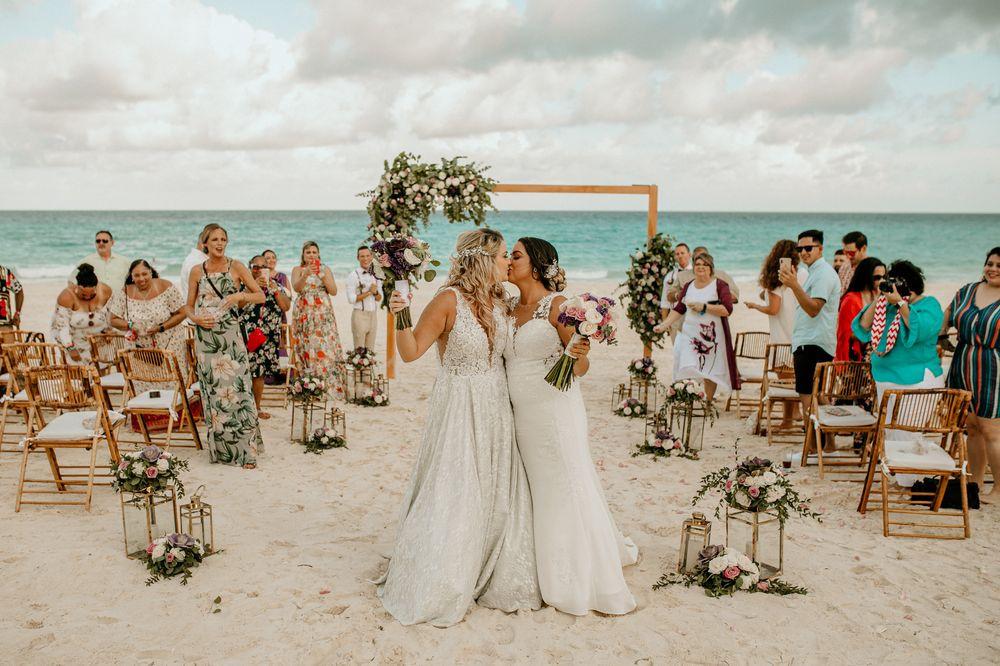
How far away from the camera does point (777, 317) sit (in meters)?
8.88

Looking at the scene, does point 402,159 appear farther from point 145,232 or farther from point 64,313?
point 145,232

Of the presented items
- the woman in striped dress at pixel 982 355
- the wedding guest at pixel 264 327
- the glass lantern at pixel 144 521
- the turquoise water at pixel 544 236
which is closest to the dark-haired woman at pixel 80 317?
the wedding guest at pixel 264 327

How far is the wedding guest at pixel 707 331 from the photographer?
28.3 ft

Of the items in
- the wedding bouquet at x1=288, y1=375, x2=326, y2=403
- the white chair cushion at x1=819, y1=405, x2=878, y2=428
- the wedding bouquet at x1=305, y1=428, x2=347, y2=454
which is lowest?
the wedding bouquet at x1=305, y1=428, x2=347, y2=454

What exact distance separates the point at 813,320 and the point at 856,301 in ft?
2.07

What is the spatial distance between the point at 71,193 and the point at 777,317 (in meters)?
65.4

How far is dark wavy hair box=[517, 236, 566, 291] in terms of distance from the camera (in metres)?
4.18

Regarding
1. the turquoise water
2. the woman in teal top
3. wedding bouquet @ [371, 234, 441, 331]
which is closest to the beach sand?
the woman in teal top

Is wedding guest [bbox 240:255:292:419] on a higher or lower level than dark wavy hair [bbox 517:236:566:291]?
lower

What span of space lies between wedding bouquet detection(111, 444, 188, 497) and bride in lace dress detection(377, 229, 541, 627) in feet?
5.76

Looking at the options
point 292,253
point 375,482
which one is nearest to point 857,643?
point 375,482

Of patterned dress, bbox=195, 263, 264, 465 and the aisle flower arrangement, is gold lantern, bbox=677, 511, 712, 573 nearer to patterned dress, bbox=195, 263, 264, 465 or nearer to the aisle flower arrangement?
patterned dress, bbox=195, 263, 264, 465

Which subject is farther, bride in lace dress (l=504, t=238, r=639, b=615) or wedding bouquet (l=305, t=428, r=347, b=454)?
wedding bouquet (l=305, t=428, r=347, b=454)

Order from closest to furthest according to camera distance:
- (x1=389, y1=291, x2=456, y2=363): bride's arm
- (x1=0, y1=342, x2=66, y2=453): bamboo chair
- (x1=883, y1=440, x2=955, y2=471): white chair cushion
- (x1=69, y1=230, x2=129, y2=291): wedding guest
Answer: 1. (x1=389, y1=291, x2=456, y2=363): bride's arm
2. (x1=883, y1=440, x2=955, y2=471): white chair cushion
3. (x1=0, y1=342, x2=66, y2=453): bamboo chair
4. (x1=69, y1=230, x2=129, y2=291): wedding guest
